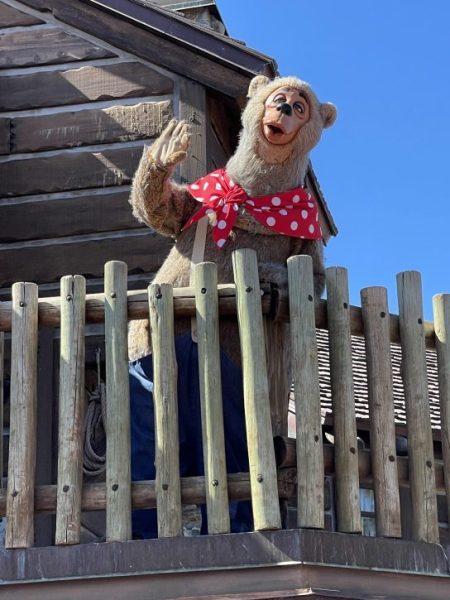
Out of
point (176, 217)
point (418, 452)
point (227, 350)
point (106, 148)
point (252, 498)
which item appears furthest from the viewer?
point (106, 148)

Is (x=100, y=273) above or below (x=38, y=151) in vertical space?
below

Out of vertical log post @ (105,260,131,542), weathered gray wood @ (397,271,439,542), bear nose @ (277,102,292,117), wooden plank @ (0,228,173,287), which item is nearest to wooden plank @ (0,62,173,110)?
wooden plank @ (0,228,173,287)

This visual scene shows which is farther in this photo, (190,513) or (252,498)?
(190,513)

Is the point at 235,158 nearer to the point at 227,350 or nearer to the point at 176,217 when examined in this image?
A: the point at 176,217

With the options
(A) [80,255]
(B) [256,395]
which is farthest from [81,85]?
(B) [256,395]

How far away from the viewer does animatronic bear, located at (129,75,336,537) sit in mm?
4605

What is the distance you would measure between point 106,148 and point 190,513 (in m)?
2.04

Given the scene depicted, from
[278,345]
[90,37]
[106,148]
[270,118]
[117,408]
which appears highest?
[90,37]

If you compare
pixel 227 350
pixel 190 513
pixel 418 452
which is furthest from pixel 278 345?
pixel 190 513

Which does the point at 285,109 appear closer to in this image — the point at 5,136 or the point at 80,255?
the point at 80,255

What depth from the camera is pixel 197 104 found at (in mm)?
6297

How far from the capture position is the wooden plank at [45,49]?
6578mm

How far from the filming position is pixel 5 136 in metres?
6.48

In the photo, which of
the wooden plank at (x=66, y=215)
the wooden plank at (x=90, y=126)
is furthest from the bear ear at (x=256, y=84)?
the wooden plank at (x=66, y=215)
